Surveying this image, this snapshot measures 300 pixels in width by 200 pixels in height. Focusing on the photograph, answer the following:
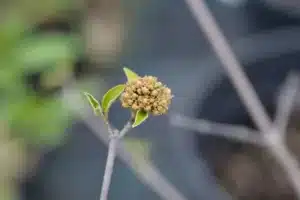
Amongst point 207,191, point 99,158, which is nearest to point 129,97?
point 207,191

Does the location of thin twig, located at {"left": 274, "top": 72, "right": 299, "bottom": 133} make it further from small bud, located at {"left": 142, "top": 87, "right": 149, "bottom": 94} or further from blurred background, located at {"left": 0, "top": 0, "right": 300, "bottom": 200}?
small bud, located at {"left": 142, "top": 87, "right": 149, "bottom": 94}

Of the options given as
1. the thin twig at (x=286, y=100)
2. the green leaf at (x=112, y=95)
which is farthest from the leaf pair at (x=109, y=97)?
the thin twig at (x=286, y=100)

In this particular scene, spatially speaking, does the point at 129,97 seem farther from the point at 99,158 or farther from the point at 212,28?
the point at 99,158

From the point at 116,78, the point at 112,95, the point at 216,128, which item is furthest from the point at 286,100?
the point at 112,95

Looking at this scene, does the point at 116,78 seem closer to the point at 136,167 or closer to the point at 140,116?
the point at 136,167

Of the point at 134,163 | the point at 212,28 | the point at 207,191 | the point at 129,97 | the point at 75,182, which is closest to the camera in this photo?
the point at 129,97
